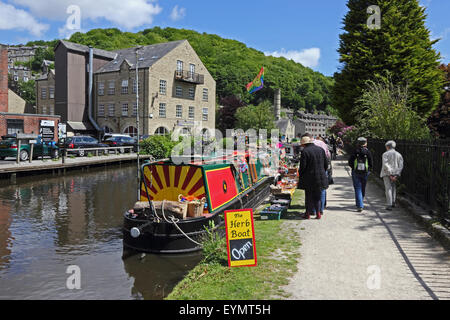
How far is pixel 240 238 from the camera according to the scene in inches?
219

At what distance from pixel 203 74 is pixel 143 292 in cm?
4639

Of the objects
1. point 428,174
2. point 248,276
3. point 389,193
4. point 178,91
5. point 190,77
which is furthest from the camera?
point 190,77

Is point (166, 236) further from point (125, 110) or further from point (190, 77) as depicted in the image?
point (190, 77)

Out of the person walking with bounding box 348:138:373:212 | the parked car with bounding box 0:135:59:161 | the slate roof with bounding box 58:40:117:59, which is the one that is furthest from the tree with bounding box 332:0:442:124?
the slate roof with bounding box 58:40:117:59

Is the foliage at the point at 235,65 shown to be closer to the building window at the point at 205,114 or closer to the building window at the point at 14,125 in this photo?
the building window at the point at 205,114

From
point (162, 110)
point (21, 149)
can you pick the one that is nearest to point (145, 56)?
point (162, 110)

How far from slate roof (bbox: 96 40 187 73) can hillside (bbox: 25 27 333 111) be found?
33531mm

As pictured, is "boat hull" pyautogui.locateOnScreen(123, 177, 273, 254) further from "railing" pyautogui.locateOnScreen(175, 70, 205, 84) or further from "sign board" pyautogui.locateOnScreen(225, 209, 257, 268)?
"railing" pyautogui.locateOnScreen(175, 70, 205, 84)

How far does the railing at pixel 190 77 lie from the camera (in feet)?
→ 149

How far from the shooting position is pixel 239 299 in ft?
14.3

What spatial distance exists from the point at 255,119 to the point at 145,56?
69.0ft

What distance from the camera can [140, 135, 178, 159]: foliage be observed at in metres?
28.9

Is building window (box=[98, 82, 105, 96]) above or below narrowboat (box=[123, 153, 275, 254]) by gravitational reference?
above

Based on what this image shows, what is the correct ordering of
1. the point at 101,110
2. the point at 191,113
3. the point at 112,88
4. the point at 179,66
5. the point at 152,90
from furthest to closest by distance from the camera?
the point at 191,113
the point at 179,66
the point at 101,110
the point at 112,88
the point at 152,90
